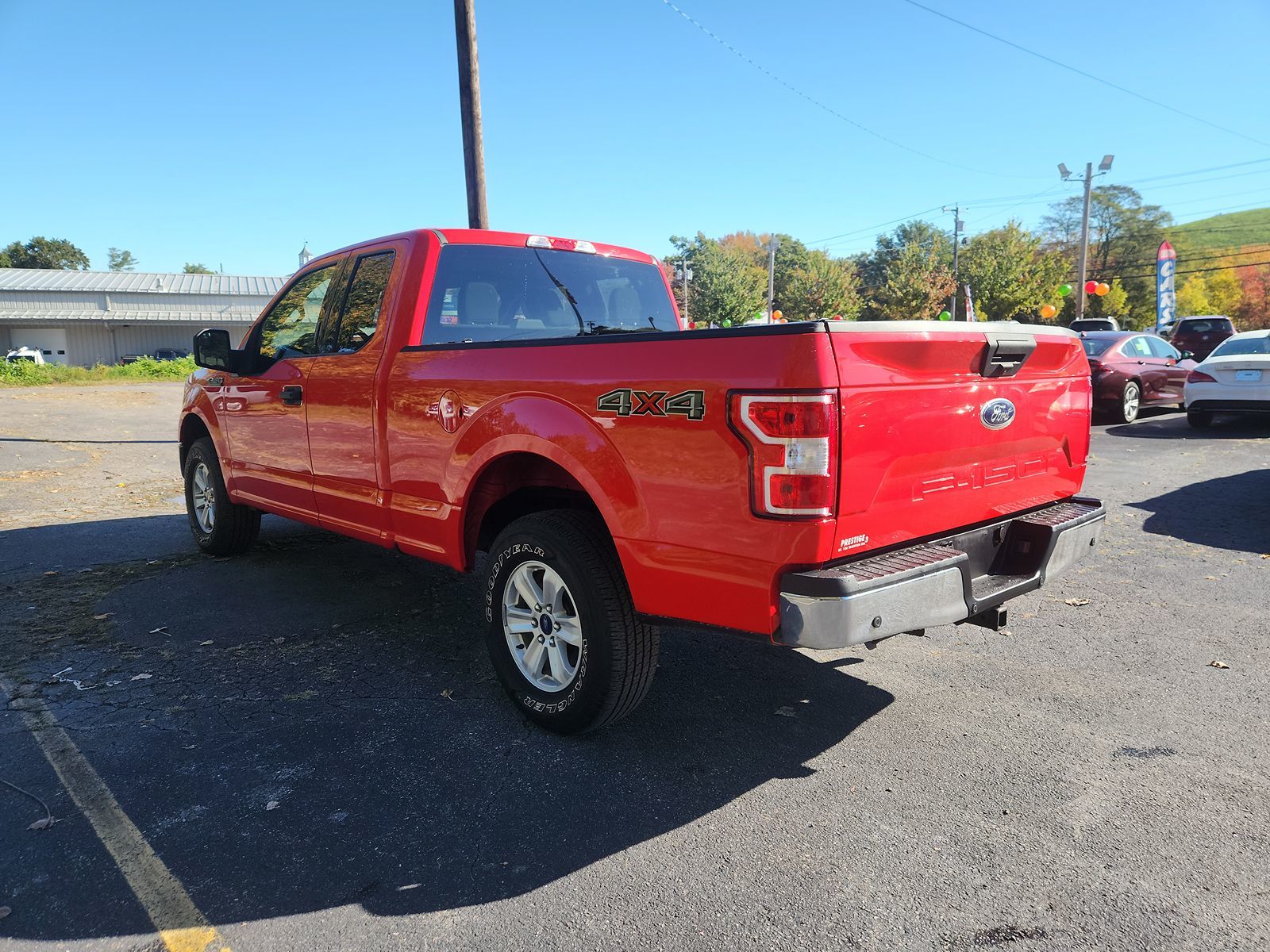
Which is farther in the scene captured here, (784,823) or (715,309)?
(715,309)

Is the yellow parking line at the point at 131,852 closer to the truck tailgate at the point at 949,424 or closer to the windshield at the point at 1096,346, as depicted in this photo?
the truck tailgate at the point at 949,424

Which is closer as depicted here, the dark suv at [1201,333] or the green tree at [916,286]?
the dark suv at [1201,333]

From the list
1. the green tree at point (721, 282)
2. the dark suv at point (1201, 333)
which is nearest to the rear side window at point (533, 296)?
the dark suv at point (1201, 333)

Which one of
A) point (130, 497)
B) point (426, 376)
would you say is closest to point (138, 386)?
point (130, 497)

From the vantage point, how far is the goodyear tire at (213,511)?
19.6ft

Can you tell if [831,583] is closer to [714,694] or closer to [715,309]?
[714,694]

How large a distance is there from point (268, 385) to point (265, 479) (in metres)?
0.61

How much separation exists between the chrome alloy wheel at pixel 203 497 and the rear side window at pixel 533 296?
9.60ft

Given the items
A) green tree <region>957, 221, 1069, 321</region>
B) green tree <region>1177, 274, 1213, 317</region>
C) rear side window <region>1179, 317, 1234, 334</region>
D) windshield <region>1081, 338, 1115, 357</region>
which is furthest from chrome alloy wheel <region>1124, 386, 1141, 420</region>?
green tree <region>1177, 274, 1213, 317</region>

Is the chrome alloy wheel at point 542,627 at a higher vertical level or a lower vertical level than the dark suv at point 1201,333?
lower

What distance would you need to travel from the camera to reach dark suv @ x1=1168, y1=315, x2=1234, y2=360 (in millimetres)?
24812

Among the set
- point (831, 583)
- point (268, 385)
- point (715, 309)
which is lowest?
point (831, 583)

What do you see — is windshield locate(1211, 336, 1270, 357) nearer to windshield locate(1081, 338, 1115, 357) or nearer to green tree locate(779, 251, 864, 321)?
windshield locate(1081, 338, 1115, 357)

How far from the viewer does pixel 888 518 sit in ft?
8.96
